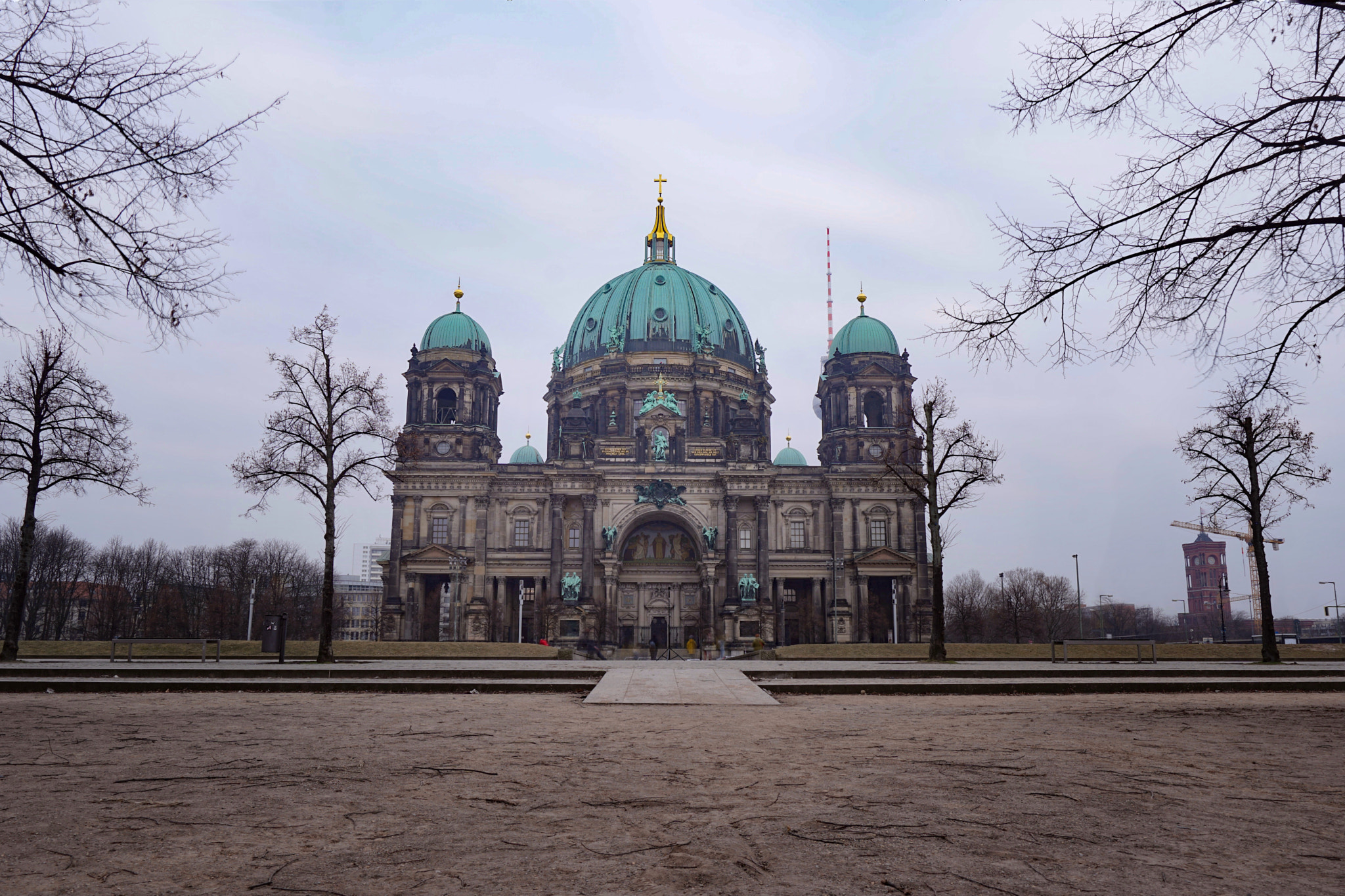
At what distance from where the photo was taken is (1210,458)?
32375 mm

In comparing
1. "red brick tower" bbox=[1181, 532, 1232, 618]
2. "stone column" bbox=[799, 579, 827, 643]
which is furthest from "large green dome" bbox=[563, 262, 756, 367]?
"red brick tower" bbox=[1181, 532, 1232, 618]

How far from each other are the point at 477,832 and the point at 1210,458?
110 ft

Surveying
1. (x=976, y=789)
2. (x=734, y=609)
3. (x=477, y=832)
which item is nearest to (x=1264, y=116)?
(x=976, y=789)

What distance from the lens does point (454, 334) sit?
237 feet

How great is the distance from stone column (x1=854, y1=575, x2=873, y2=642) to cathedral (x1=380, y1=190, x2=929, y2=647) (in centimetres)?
11

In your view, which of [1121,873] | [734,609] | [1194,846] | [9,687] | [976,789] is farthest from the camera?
[734,609]

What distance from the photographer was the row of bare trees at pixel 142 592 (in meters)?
71.2

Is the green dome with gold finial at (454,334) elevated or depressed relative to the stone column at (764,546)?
elevated

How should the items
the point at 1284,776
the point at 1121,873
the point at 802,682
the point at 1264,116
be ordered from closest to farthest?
1. the point at 1121,873
2. the point at 1284,776
3. the point at 1264,116
4. the point at 802,682

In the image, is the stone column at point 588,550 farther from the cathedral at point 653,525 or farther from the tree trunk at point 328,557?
the tree trunk at point 328,557

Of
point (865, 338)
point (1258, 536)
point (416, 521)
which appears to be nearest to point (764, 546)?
point (865, 338)

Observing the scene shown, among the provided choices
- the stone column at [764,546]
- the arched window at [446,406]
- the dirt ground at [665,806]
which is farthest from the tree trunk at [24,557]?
the stone column at [764,546]

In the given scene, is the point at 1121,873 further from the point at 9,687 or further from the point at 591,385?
the point at 591,385

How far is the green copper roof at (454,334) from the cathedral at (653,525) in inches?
5.6
